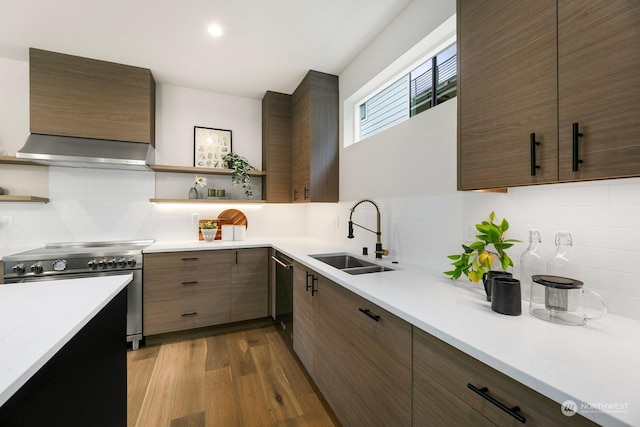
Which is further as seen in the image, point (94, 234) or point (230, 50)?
point (94, 234)

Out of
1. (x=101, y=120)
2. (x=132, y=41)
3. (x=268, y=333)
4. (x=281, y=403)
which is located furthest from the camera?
(x=268, y=333)

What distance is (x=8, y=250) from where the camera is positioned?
2.46 meters

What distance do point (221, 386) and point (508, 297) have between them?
6.46 ft

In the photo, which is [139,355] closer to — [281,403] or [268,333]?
[268,333]

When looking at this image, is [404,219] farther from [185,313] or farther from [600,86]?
[185,313]

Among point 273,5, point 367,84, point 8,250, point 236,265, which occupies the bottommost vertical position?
point 236,265

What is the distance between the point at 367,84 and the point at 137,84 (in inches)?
90.5

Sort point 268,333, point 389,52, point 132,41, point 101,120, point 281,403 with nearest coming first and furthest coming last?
point 281,403 < point 389,52 < point 132,41 < point 101,120 < point 268,333

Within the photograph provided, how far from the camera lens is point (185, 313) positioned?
266 centimetres

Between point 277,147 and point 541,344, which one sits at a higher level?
point 277,147

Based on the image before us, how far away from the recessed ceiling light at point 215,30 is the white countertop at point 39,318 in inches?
77.7

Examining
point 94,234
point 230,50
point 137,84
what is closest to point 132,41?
point 137,84

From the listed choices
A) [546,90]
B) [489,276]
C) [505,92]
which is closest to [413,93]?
[505,92]

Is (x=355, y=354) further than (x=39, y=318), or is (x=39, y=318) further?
(x=355, y=354)
